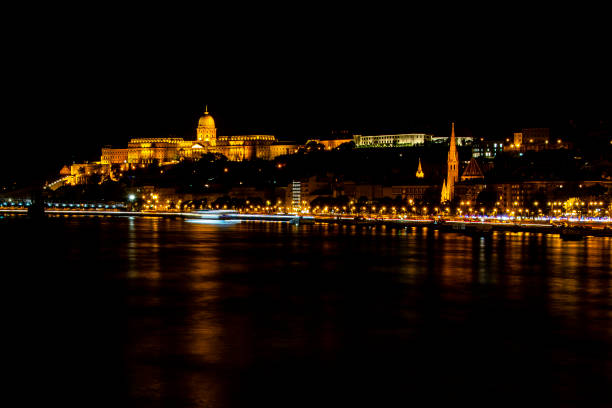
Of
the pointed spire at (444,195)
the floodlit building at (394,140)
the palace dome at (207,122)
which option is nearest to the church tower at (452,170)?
the pointed spire at (444,195)

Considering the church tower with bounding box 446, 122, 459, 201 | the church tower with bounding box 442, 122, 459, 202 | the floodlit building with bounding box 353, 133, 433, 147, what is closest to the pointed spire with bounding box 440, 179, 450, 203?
the church tower with bounding box 442, 122, 459, 202

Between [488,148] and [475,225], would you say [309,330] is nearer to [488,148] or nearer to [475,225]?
[475,225]

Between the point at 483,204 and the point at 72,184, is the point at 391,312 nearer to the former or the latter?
the point at 483,204

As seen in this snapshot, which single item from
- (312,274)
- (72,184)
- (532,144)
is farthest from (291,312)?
(72,184)

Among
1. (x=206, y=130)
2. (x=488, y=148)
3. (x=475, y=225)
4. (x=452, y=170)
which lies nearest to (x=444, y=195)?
(x=452, y=170)

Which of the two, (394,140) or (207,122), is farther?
(207,122)

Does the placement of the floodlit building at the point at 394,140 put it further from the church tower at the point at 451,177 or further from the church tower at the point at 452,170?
the church tower at the point at 452,170

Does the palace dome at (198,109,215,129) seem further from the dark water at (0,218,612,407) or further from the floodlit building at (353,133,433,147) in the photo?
the dark water at (0,218,612,407)
